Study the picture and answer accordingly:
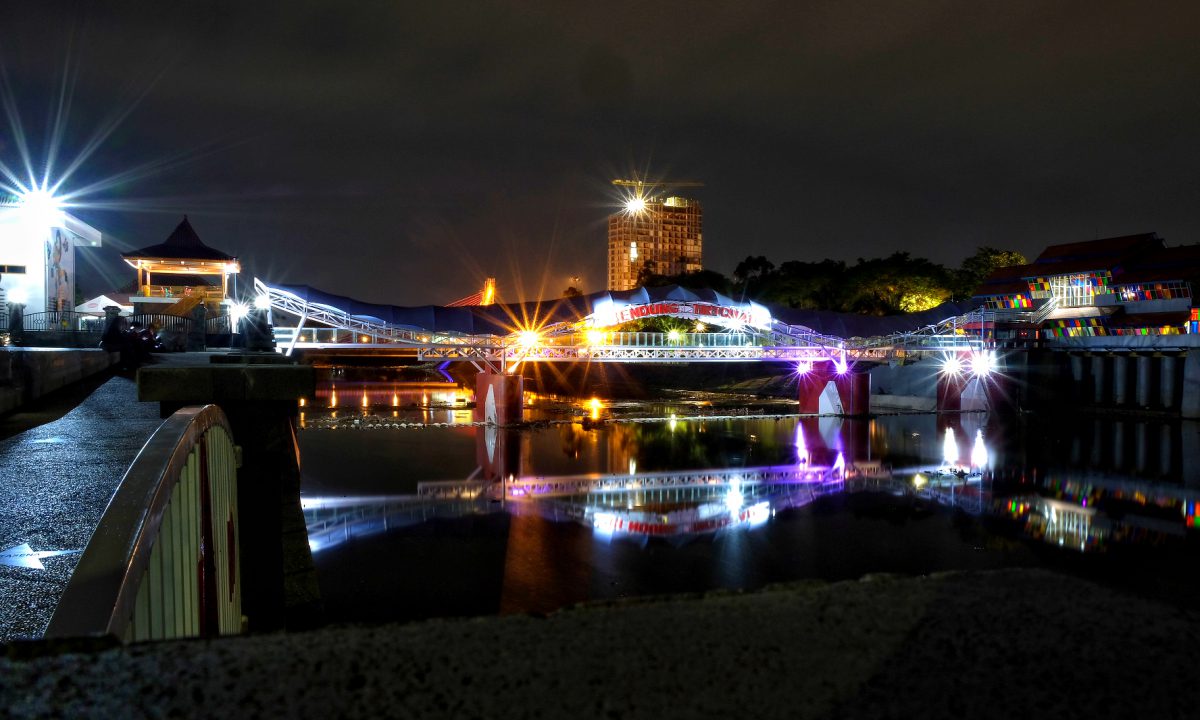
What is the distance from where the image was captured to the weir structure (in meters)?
42.0

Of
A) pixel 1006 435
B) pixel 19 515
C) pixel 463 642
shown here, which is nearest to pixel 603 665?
pixel 463 642

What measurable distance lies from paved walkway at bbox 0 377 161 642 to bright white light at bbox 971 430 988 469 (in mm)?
30953

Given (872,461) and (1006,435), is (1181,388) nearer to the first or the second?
(1006,435)

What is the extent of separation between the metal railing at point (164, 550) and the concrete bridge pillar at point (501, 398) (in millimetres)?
35642

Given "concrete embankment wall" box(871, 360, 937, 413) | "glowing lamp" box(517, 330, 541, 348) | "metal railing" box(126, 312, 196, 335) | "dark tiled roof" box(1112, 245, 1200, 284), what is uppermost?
"dark tiled roof" box(1112, 245, 1200, 284)

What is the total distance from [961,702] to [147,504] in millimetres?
2884

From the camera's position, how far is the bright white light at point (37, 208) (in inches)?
1251

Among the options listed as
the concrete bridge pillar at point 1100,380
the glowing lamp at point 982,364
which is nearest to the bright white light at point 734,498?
the glowing lamp at point 982,364

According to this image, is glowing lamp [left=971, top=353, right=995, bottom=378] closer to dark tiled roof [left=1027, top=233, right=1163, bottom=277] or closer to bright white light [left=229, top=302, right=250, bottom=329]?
dark tiled roof [left=1027, top=233, right=1163, bottom=277]

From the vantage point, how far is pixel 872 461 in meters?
32.8

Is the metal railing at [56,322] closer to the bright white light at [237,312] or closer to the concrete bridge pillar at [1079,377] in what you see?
the bright white light at [237,312]

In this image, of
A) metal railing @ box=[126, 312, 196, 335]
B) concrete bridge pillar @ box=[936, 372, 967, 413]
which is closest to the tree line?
concrete bridge pillar @ box=[936, 372, 967, 413]

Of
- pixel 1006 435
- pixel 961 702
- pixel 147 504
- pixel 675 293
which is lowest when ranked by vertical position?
pixel 1006 435

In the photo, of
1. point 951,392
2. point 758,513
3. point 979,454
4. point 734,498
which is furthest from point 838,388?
point 758,513
